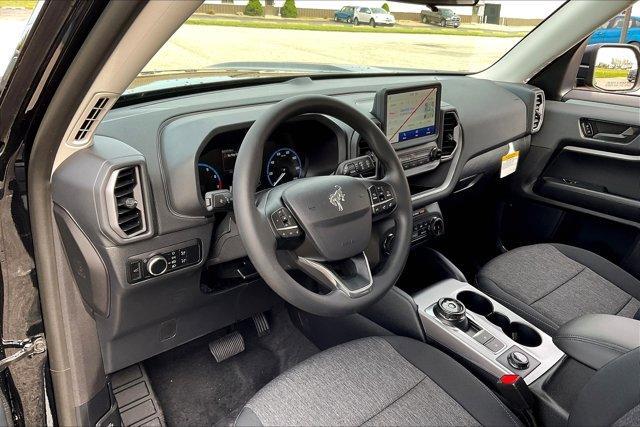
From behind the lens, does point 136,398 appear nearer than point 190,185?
No

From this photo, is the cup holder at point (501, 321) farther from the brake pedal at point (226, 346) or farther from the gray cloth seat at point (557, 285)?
the brake pedal at point (226, 346)

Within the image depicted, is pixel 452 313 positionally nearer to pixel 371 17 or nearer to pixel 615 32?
pixel 371 17

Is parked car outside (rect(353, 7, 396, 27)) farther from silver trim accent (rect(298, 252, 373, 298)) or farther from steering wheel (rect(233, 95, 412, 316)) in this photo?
silver trim accent (rect(298, 252, 373, 298))

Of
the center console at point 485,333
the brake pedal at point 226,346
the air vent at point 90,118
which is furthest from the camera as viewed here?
the brake pedal at point 226,346

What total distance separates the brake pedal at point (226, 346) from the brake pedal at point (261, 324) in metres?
0.12

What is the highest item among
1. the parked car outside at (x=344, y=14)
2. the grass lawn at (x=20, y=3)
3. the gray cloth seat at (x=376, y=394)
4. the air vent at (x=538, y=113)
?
the grass lawn at (x=20, y=3)

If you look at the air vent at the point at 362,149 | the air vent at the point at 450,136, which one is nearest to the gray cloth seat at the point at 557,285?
the air vent at the point at 450,136

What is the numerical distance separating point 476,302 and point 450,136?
0.76 meters

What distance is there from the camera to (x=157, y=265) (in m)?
1.53

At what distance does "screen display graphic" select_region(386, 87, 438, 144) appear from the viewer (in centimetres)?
196

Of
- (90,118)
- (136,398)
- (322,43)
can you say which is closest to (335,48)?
(322,43)

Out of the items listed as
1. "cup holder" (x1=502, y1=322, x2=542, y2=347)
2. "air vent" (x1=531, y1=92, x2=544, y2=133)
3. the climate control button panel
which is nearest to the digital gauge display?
the climate control button panel

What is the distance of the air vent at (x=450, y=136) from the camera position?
7.48 feet

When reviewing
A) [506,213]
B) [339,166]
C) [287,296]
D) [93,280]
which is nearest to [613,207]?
[506,213]
